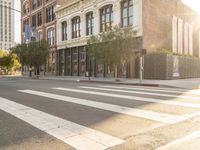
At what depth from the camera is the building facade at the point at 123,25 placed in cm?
2884

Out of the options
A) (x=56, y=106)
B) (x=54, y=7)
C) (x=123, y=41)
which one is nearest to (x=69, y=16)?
(x=54, y=7)

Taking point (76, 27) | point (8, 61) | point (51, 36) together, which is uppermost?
point (76, 27)

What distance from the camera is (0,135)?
527cm

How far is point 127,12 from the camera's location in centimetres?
2981

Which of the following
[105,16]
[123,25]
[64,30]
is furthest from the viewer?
[64,30]

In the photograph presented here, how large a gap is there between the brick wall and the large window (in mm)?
4972

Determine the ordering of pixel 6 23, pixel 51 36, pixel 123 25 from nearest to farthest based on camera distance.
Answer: pixel 123 25 → pixel 51 36 → pixel 6 23

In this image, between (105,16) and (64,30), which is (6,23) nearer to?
(64,30)

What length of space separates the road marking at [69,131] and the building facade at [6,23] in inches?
1086

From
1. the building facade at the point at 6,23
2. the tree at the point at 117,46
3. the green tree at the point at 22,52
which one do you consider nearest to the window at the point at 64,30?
the green tree at the point at 22,52

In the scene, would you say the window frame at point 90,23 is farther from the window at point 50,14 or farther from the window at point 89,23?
the window at point 50,14

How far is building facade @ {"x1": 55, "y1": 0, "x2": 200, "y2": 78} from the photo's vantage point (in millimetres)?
28844

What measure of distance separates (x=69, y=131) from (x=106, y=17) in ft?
93.1

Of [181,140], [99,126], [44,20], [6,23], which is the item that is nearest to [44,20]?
[44,20]
